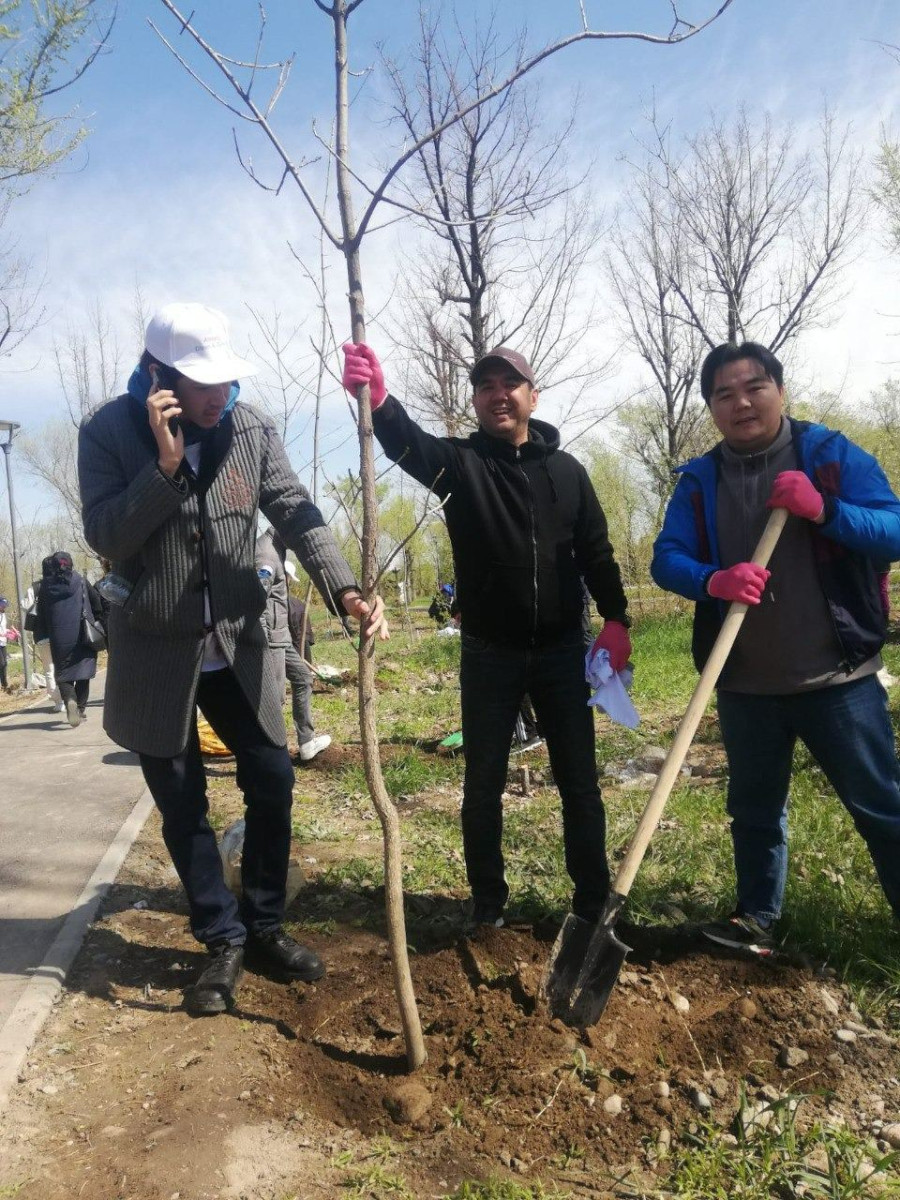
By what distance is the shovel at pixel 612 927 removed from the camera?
2.47 meters

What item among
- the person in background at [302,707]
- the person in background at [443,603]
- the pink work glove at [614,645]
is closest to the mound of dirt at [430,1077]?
the pink work glove at [614,645]

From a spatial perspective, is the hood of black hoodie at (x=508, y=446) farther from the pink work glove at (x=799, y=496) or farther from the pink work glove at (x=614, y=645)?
the pink work glove at (x=799, y=496)

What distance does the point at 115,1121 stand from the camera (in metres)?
2.23

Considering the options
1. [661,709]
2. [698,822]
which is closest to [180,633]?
[698,822]

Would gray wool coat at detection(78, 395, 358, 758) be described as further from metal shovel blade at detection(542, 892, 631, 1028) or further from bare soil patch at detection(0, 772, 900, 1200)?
metal shovel blade at detection(542, 892, 631, 1028)

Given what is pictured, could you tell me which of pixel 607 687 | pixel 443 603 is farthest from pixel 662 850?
pixel 443 603

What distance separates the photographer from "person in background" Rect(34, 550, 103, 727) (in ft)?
30.0

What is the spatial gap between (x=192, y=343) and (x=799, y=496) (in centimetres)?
184

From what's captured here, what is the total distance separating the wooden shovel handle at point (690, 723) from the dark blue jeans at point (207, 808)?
3.78ft

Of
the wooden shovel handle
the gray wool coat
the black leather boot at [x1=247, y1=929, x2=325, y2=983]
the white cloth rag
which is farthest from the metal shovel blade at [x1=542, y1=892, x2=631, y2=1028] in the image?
the gray wool coat

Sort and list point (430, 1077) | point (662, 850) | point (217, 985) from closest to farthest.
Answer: point (430, 1077) → point (217, 985) → point (662, 850)

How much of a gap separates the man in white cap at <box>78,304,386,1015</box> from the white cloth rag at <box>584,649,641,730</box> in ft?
3.05

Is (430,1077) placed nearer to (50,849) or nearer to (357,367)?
(357,367)

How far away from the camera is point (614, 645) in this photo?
3.00 metres
